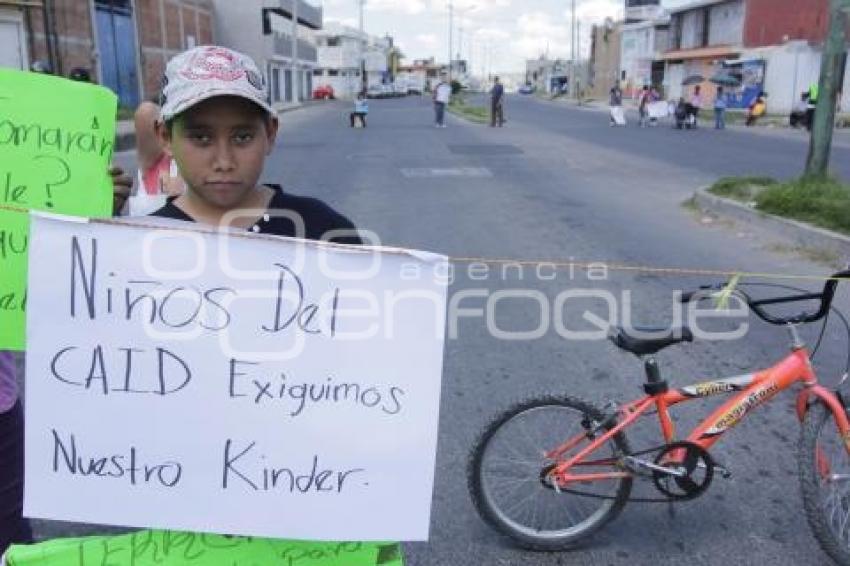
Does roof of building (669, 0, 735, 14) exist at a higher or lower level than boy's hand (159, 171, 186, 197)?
higher

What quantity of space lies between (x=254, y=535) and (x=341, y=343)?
494mm

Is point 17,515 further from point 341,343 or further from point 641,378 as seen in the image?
point 641,378

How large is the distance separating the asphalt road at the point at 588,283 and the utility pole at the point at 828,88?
66.7 inches

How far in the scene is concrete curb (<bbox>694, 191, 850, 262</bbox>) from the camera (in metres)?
7.75

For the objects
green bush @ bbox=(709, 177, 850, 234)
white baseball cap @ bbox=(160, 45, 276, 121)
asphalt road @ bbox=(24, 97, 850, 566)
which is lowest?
asphalt road @ bbox=(24, 97, 850, 566)

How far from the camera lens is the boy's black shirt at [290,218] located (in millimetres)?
1958

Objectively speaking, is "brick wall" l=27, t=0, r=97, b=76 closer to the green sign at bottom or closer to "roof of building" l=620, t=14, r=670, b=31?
the green sign at bottom

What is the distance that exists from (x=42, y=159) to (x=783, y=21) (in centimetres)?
5033

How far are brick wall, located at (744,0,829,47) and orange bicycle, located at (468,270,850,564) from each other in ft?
147

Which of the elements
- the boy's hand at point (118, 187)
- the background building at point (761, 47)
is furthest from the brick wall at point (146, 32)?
the background building at point (761, 47)

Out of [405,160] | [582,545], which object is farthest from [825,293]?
[405,160]

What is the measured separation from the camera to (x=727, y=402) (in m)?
2.99

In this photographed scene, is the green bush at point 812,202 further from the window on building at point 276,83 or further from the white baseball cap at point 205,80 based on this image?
the window on building at point 276,83

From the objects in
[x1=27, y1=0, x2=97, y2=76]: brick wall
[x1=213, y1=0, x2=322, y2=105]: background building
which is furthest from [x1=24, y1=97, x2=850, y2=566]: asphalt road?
[x1=213, y1=0, x2=322, y2=105]: background building
